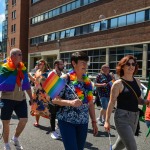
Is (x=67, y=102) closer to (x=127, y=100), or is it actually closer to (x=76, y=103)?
(x=76, y=103)

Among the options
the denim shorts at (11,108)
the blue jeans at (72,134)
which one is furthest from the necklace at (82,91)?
the denim shorts at (11,108)

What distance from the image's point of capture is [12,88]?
17.6 feet

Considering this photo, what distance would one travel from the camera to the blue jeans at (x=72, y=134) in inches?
143

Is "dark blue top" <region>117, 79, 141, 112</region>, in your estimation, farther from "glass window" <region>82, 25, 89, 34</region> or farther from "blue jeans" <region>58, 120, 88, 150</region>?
"glass window" <region>82, 25, 89, 34</region>

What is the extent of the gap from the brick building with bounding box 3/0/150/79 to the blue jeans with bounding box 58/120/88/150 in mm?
23038

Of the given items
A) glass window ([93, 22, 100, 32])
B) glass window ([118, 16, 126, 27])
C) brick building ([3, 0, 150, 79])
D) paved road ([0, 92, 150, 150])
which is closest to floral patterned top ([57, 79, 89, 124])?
paved road ([0, 92, 150, 150])

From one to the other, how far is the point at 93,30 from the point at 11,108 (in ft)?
96.1

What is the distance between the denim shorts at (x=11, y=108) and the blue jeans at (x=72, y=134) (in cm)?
195

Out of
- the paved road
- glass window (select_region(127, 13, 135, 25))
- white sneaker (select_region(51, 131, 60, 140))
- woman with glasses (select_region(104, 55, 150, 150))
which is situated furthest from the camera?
glass window (select_region(127, 13, 135, 25))

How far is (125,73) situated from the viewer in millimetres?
4266

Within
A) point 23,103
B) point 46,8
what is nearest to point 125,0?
point 46,8

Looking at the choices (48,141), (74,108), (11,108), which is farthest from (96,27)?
(74,108)

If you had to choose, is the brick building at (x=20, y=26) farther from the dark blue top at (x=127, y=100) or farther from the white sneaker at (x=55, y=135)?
the dark blue top at (x=127, y=100)

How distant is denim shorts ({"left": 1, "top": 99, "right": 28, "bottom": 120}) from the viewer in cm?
541
